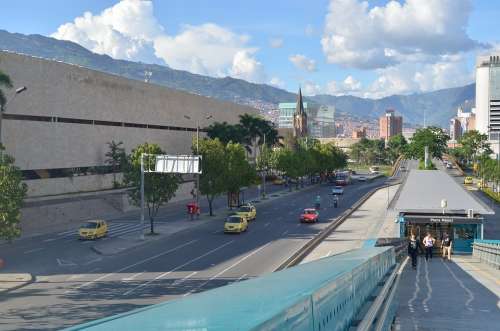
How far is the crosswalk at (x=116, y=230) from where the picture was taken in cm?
4437

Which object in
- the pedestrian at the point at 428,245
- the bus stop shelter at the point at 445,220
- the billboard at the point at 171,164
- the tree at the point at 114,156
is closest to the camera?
the pedestrian at the point at 428,245

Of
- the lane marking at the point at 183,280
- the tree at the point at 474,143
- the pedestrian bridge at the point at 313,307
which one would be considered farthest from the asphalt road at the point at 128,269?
the tree at the point at 474,143

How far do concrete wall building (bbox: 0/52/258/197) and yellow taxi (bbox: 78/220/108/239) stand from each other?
16399 millimetres

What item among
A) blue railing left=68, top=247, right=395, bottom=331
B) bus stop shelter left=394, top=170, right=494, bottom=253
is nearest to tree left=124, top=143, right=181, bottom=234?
bus stop shelter left=394, top=170, right=494, bottom=253

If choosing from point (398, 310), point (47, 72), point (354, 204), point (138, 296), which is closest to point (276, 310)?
point (398, 310)

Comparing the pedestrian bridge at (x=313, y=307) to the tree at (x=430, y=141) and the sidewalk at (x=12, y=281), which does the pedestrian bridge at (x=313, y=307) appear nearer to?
the sidewalk at (x=12, y=281)

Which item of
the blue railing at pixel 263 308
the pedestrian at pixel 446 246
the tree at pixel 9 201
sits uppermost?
the blue railing at pixel 263 308

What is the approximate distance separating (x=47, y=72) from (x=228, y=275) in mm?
38406

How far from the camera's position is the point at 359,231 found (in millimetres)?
48938

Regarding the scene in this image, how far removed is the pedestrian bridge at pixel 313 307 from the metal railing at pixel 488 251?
9.58 meters

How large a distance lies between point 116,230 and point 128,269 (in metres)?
18.4

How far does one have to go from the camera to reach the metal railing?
936 inches

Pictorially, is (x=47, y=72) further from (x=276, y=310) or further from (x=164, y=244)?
(x=276, y=310)

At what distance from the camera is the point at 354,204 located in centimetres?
7531
